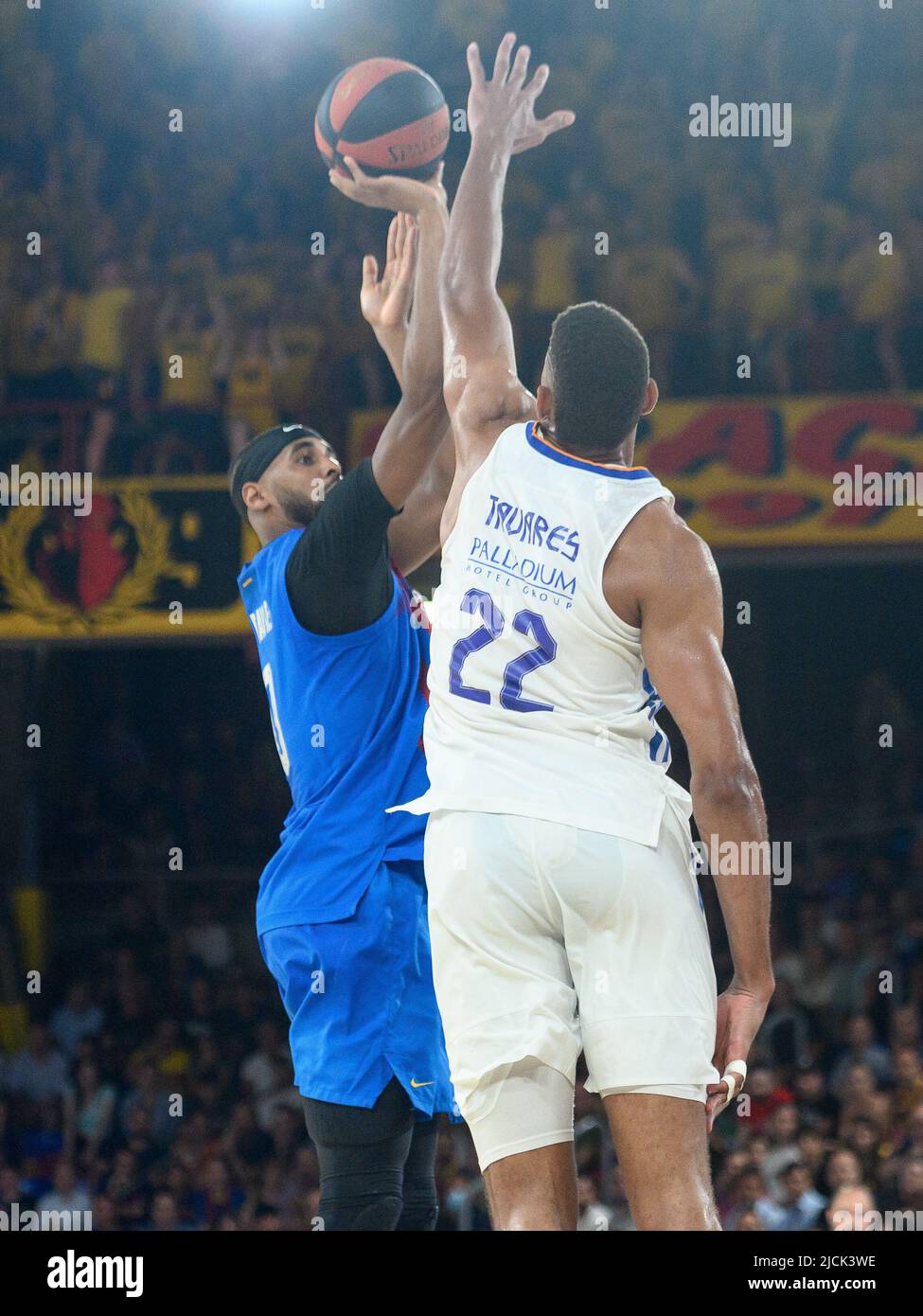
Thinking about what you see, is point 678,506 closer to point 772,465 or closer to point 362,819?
point 772,465

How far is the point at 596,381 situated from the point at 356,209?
31.0ft

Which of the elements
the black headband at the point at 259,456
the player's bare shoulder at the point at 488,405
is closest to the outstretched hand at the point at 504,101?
the player's bare shoulder at the point at 488,405

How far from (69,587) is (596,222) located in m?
4.55

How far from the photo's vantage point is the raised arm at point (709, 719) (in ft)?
10.1

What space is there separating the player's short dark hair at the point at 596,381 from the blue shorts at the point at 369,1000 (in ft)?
4.10

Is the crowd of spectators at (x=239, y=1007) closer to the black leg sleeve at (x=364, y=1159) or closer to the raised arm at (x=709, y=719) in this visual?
the black leg sleeve at (x=364, y=1159)

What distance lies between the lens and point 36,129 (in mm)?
12922

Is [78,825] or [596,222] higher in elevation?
[596,222]

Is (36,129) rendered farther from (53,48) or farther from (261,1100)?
(261,1100)

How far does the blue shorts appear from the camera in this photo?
3.88 metres

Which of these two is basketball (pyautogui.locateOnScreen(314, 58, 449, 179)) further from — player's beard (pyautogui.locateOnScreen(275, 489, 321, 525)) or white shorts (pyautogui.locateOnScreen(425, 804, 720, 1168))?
white shorts (pyautogui.locateOnScreen(425, 804, 720, 1168))

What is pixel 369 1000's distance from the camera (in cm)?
396

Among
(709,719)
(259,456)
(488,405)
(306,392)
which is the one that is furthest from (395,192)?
(306,392)
